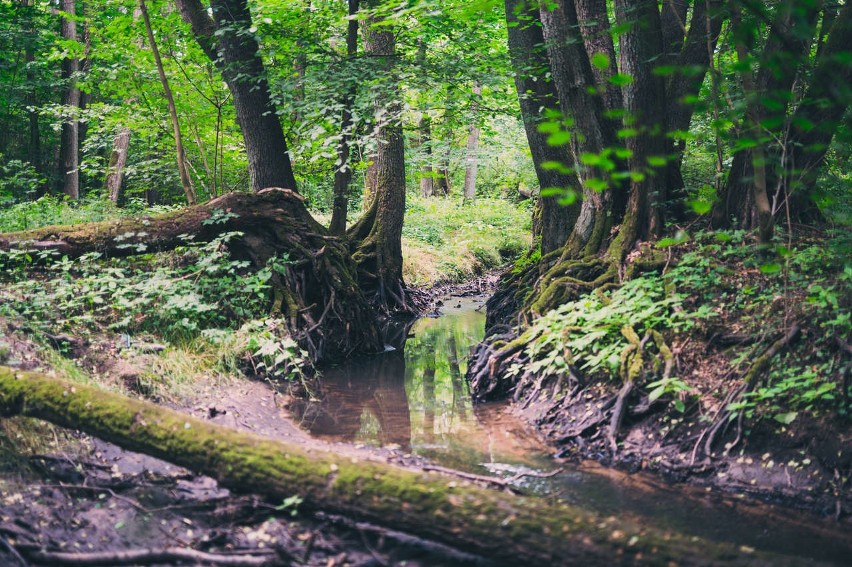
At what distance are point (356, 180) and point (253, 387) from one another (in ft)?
51.4

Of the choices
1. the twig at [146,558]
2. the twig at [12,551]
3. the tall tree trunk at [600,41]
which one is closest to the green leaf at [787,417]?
the twig at [146,558]

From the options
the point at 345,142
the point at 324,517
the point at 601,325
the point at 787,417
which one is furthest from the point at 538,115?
the point at 324,517

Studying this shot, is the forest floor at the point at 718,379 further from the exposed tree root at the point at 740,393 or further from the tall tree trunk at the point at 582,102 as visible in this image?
the tall tree trunk at the point at 582,102

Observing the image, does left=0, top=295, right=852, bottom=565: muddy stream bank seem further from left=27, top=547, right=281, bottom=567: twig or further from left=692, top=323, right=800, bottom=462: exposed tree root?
left=692, top=323, right=800, bottom=462: exposed tree root

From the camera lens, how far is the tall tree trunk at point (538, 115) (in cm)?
936

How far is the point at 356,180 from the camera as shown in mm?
21953

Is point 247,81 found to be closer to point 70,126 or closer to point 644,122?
point 644,122

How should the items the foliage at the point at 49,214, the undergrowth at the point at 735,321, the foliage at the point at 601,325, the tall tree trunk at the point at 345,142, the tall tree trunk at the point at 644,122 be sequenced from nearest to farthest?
the undergrowth at the point at 735,321 < the foliage at the point at 601,325 < the tall tree trunk at the point at 644,122 < the foliage at the point at 49,214 < the tall tree trunk at the point at 345,142

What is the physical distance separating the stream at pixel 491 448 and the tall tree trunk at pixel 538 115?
92.4 inches

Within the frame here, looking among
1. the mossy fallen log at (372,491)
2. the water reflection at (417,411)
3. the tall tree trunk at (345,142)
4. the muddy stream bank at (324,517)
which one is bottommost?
the water reflection at (417,411)

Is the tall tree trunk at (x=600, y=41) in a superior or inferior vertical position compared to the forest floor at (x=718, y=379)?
superior

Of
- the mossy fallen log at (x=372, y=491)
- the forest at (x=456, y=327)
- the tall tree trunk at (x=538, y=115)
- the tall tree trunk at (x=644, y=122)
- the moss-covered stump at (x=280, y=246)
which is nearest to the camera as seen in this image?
the mossy fallen log at (x=372, y=491)

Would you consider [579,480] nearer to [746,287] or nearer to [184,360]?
[746,287]

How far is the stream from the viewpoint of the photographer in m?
4.11
